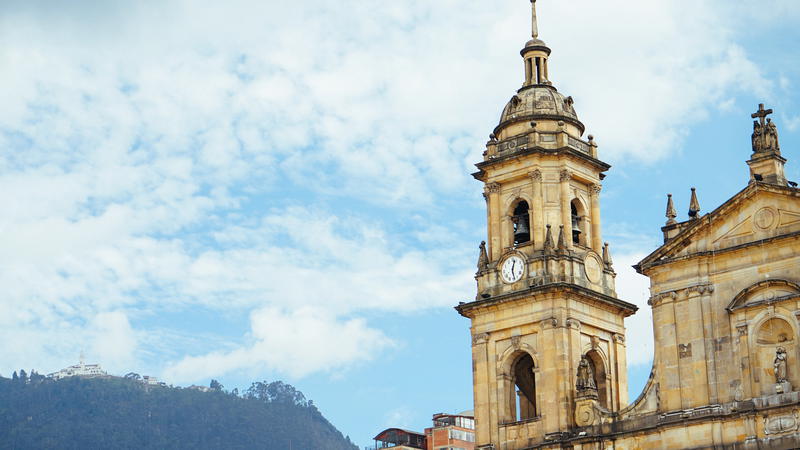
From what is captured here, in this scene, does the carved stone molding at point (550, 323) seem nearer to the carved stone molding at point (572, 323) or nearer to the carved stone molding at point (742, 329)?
the carved stone molding at point (572, 323)

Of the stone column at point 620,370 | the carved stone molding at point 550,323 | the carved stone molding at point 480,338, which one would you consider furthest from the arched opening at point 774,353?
the carved stone molding at point 480,338

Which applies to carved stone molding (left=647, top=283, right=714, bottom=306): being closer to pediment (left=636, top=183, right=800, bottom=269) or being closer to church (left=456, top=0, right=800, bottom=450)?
church (left=456, top=0, right=800, bottom=450)

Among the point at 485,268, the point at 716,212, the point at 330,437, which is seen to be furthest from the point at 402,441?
the point at 330,437

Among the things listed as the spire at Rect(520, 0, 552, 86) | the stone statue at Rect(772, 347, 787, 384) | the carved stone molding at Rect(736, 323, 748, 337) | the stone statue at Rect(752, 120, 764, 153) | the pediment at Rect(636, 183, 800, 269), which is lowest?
the stone statue at Rect(772, 347, 787, 384)

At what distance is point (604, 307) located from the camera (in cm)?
4869

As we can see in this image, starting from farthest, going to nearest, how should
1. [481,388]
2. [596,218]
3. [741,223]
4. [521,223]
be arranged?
[596,218]
[521,223]
[481,388]
[741,223]

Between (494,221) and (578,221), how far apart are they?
10.2 feet

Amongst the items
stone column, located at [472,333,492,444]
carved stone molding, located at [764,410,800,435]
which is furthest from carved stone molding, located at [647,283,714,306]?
stone column, located at [472,333,492,444]

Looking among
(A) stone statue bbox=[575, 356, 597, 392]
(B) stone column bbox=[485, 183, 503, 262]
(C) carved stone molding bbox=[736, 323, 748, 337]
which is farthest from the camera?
(B) stone column bbox=[485, 183, 503, 262]

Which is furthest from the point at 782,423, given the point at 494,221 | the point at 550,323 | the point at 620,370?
the point at 494,221

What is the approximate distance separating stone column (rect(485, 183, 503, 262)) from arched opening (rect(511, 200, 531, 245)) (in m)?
0.61

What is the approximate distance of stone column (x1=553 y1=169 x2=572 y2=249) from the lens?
159 feet

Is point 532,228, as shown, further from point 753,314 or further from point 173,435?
point 173,435

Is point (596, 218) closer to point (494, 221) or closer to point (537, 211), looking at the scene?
point (537, 211)
